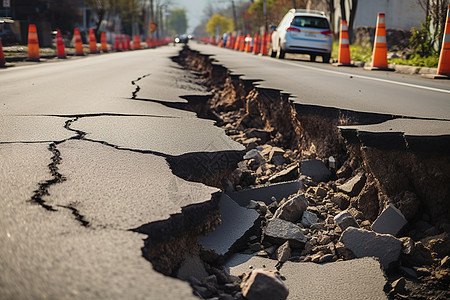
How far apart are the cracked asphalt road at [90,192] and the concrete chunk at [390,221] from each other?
1.04 meters

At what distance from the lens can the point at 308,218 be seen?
3000 millimetres

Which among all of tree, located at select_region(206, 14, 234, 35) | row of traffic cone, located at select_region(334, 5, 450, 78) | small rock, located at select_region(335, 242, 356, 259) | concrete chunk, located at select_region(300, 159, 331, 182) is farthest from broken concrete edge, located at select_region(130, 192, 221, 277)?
tree, located at select_region(206, 14, 234, 35)

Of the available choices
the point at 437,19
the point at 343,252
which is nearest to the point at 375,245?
the point at 343,252

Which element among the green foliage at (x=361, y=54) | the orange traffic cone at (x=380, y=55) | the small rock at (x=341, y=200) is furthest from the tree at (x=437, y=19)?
the small rock at (x=341, y=200)

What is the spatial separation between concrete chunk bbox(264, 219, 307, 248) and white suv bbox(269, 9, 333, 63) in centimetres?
1224

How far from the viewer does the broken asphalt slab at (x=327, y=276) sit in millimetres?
2201

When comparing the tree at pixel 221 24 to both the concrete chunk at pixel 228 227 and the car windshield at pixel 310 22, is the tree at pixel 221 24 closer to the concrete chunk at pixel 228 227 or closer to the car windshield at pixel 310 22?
the car windshield at pixel 310 22

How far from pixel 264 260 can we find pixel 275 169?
1.93 m

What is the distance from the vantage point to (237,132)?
603 centimetres

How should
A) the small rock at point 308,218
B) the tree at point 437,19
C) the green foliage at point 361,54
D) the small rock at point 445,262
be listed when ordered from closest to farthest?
the small rock at point 445,262
the small rock at point 308,218
the tree at point 437,19
the green foliage at point 361,54

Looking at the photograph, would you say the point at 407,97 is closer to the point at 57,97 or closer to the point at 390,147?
the point at 390,147

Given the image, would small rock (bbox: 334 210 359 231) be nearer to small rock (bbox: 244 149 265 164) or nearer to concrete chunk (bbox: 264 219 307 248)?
concrete chunk (bbox: 264 219 307 248)

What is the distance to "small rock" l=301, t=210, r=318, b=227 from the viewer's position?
2.96 m

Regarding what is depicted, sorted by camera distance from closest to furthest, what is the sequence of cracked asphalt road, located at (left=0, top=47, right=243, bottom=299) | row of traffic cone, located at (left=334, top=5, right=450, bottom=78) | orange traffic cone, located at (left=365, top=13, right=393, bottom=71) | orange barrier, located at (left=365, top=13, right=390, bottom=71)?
cracked asphalt road, located at (left=0, top=47, right=243, bottom=299) < row of traffic cone, located at (left=334, top=5, right=450, bottom=78) < orange barrier, located at (left=365, top=13, right=390, bottom=71) < orange traffic cone, located at (left=365, top=13, right=393, bottom=71)
